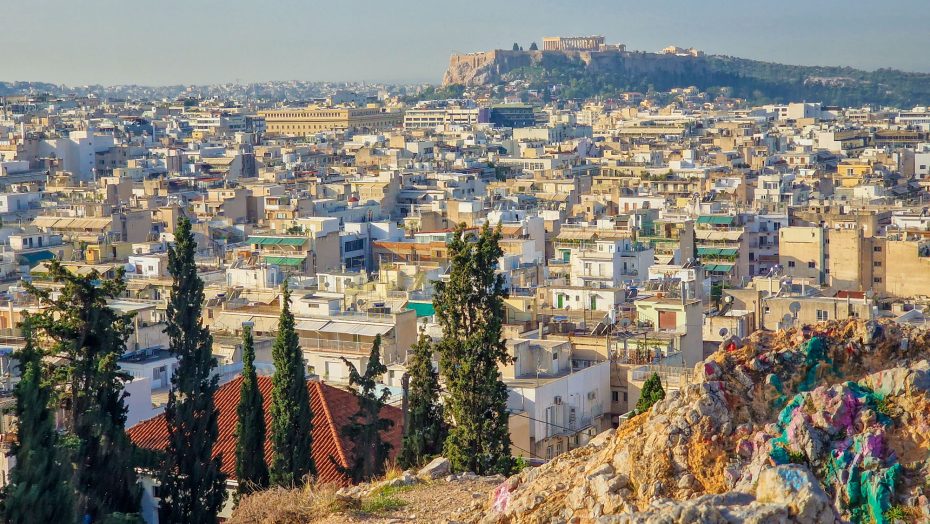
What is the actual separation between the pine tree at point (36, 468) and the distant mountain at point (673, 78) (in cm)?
16647

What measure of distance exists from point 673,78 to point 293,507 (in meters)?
186

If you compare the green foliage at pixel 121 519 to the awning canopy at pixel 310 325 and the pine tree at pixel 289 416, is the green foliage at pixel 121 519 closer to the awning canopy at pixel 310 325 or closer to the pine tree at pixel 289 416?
the pine tree at pixel 289 416

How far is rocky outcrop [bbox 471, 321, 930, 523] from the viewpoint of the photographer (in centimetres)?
770

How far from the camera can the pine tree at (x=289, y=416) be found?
14688 mm

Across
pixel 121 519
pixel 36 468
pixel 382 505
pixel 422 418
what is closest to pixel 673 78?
pixel 422 418

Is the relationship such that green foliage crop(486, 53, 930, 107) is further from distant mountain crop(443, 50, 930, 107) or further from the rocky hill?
the rocky hill

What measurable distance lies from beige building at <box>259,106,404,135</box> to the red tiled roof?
10214cm

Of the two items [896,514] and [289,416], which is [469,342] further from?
[896,514]

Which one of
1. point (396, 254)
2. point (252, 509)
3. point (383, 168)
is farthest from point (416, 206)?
point (252, 509)

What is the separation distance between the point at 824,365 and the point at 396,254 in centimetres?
3232

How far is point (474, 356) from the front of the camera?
14805mm

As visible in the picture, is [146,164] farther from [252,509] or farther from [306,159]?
[252,509]

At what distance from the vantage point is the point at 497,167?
246ft

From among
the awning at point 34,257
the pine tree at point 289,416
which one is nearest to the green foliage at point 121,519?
the pine tree at point 289,416
